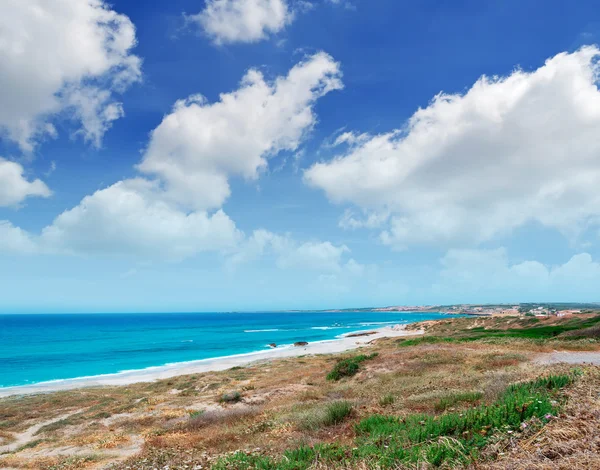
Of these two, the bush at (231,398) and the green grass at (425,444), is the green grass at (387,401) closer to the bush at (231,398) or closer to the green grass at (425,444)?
the green grass at (425,444)

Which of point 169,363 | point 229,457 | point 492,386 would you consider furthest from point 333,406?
point 169,363

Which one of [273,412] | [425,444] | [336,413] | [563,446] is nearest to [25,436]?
[273,412]

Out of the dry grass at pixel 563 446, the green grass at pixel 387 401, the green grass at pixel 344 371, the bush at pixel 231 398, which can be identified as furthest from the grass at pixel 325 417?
the green grass at pixel 344 371

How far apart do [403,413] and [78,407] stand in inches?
1064

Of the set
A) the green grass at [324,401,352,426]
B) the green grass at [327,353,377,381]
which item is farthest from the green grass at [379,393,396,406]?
the green grass at [327,353,377,381]

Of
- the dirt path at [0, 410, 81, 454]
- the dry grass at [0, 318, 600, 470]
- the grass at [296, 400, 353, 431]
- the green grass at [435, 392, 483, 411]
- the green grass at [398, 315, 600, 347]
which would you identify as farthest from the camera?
the green grass at [398, 315, 600, 347]

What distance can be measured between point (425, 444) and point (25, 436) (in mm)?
23807

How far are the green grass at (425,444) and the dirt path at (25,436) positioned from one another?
1654 cm

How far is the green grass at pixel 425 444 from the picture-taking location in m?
6.27

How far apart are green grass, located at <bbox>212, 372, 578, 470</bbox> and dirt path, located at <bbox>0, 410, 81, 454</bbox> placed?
1654 cm

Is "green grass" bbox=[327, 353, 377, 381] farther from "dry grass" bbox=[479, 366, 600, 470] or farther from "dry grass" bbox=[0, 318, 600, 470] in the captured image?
"dry grass" bbox=[479, 366, 600, 470]

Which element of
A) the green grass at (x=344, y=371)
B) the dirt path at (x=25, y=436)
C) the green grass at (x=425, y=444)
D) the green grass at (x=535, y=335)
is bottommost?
the dirt path at (x=25, y=436)

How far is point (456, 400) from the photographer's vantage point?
1163 cm

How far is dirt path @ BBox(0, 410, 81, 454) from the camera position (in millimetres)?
18191
